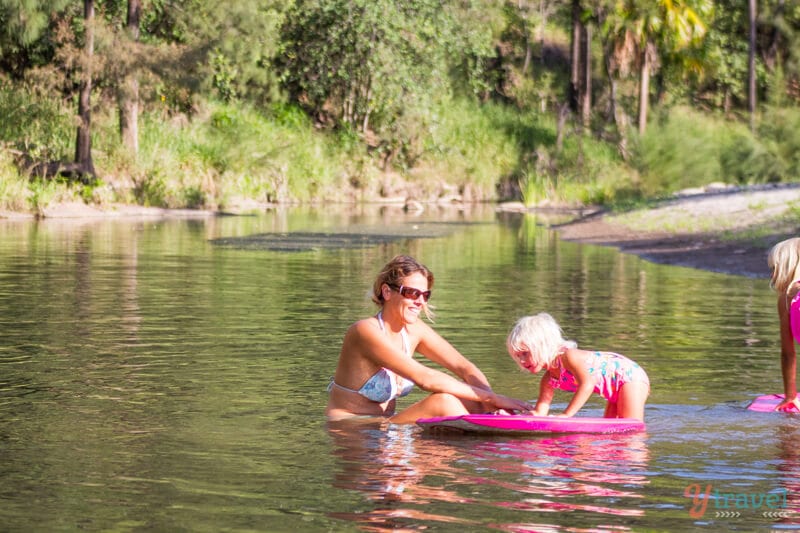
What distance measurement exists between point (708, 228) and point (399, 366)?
57.7 ft

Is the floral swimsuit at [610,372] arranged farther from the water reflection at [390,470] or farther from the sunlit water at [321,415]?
the water reflection at [390,470]

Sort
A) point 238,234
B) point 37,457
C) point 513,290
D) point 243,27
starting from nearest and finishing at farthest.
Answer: point 37,457
point 513,290
point 238,234
point 243,27

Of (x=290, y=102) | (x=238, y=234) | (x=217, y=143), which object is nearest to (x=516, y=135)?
(x=290, y=102)

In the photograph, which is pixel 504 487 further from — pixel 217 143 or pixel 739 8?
pixel 739 8

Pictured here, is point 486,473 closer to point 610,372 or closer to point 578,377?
point 578,377

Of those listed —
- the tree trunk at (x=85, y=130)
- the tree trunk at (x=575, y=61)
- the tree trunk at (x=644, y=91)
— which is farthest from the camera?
the tree trunk at (x=575, y=61)

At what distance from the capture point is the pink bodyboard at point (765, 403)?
8305mm

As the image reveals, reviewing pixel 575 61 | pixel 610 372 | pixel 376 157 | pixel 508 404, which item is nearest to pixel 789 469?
pixel 610 372

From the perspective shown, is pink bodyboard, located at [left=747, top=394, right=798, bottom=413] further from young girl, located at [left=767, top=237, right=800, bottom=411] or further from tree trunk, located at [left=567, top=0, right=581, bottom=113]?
tree trunk, located at [left=567, top=0, right=581, bottom=113]

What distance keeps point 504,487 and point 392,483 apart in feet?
1.73

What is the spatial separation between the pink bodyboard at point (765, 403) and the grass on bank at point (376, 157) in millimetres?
22493

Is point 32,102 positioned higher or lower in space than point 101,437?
higher

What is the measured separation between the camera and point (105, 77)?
96.8ft

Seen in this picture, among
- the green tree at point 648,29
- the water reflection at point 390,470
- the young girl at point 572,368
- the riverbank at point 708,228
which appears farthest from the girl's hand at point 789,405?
the green tree at point 648,29
